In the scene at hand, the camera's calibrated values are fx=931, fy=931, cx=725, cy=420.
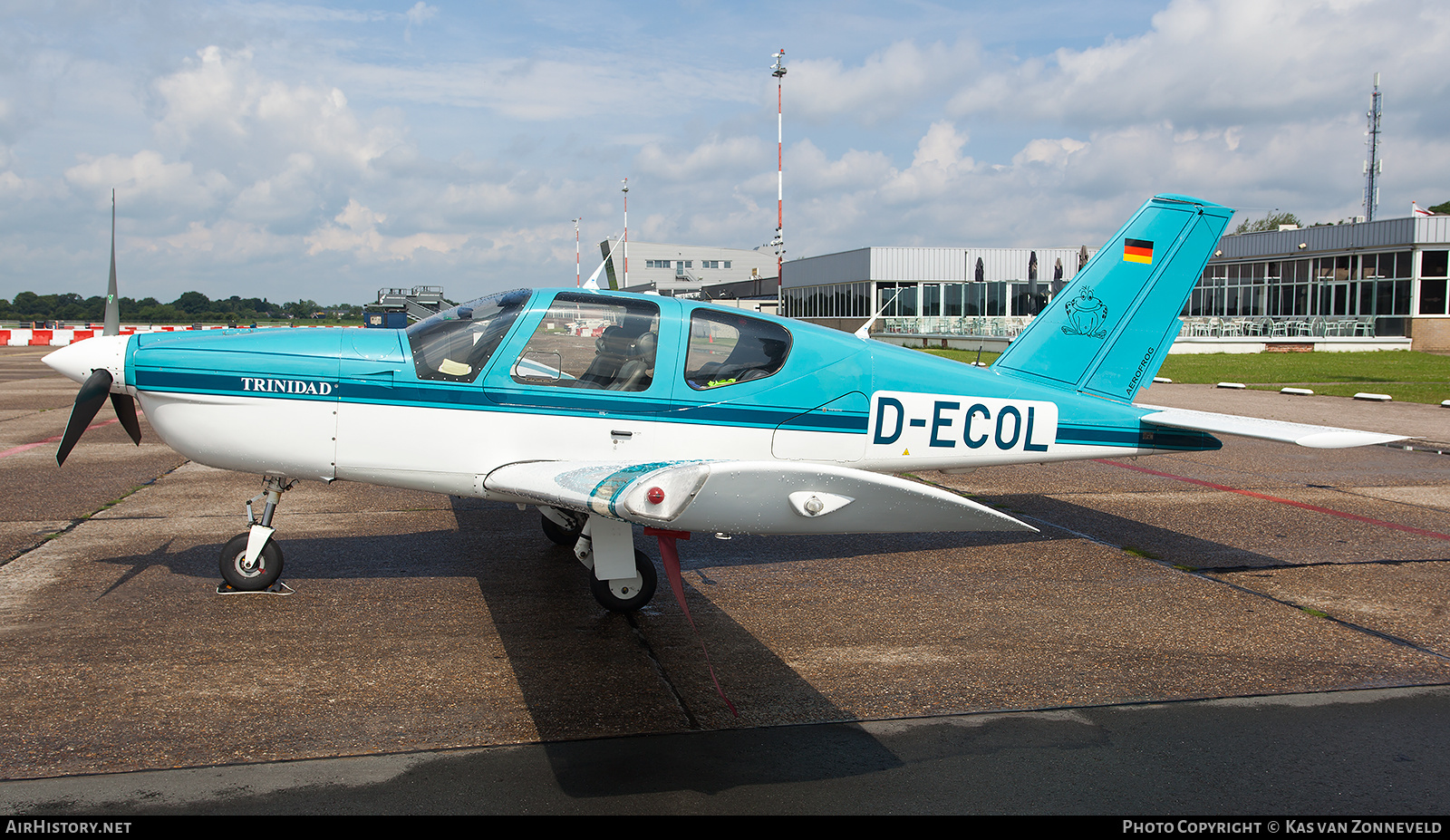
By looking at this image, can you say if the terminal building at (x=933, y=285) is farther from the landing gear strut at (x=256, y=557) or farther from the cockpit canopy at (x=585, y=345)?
the landing gear strut at (x=256, y=557)

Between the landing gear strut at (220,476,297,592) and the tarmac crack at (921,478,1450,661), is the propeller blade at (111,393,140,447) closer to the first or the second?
the landing gear strut at (220,476,297,592)

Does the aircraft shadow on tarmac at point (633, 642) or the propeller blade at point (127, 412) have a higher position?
the propeller blade at point (127, 412)

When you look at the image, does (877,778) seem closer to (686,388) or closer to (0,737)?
(686,388)

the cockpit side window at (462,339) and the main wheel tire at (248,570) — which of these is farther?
the main wheel tire at (248,570)

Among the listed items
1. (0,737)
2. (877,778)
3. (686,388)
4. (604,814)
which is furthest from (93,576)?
(877,778)

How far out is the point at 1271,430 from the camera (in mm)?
5996

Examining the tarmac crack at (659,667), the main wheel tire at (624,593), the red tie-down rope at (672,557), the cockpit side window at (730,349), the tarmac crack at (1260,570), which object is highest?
the cockpit side window at (730,349)

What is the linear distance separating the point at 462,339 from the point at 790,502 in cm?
286

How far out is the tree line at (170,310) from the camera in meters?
67.2

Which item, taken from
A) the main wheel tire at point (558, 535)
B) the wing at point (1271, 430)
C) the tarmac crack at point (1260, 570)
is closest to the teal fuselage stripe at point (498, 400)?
the main wheel tire at point (558, 535)

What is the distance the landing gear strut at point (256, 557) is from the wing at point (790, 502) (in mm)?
3254

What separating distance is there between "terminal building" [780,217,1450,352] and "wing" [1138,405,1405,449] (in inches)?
908

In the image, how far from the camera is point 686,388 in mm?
5695
